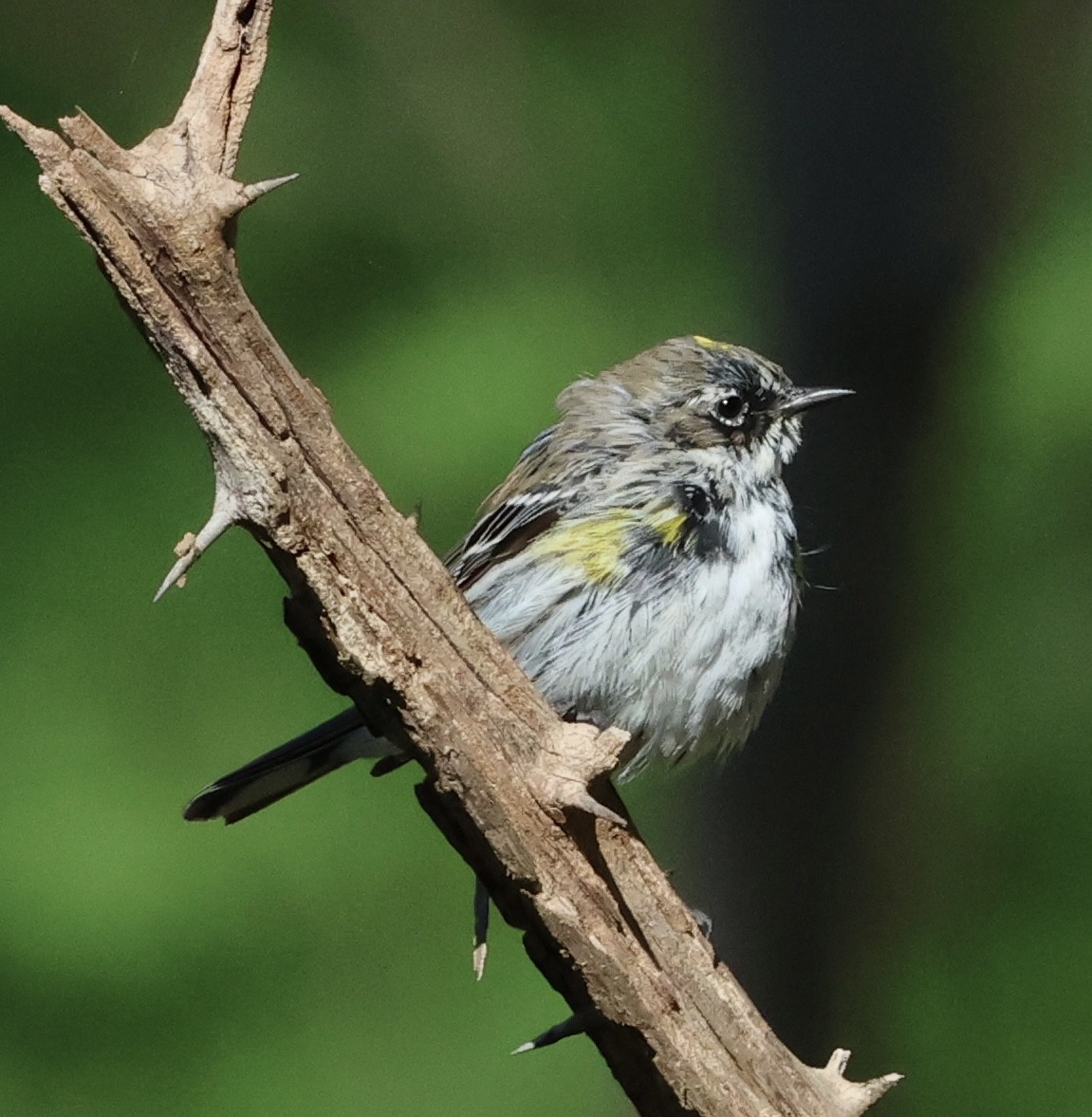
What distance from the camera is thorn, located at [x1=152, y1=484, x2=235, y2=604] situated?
214 cm

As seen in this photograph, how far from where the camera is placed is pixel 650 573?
3.16 metres

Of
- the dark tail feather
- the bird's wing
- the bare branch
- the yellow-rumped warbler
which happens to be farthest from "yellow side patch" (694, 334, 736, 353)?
the bare branch

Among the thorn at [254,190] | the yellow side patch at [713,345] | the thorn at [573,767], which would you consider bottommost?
the thorn at [573,767]

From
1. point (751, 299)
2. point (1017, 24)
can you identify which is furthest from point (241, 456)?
point (1017, 24)

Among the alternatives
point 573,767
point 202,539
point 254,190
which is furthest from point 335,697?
point 254,190

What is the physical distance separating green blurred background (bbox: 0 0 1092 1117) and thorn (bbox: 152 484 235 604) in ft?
10.7

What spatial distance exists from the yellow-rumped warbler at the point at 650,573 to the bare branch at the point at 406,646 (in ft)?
1.93

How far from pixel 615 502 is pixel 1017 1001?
365cm

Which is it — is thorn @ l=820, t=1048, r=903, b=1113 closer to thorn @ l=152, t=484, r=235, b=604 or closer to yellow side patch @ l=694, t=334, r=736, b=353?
thorn @ l=152, t=484, r=235, b=604

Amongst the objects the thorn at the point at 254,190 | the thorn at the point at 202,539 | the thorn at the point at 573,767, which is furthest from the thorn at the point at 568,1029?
the thorn at the point at 254,190

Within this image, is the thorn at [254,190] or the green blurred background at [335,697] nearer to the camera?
the thorn at [254,190]

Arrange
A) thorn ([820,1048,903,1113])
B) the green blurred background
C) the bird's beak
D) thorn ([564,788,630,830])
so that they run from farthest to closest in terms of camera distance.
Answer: the green blurred background → the bird's beak → thorn ([820,1048,903,1113]) → thorn ([564,788,630,830])

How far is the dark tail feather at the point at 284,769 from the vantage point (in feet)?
10.8

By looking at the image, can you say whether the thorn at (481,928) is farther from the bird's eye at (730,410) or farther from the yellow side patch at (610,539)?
the bird's eye at (730,410)
